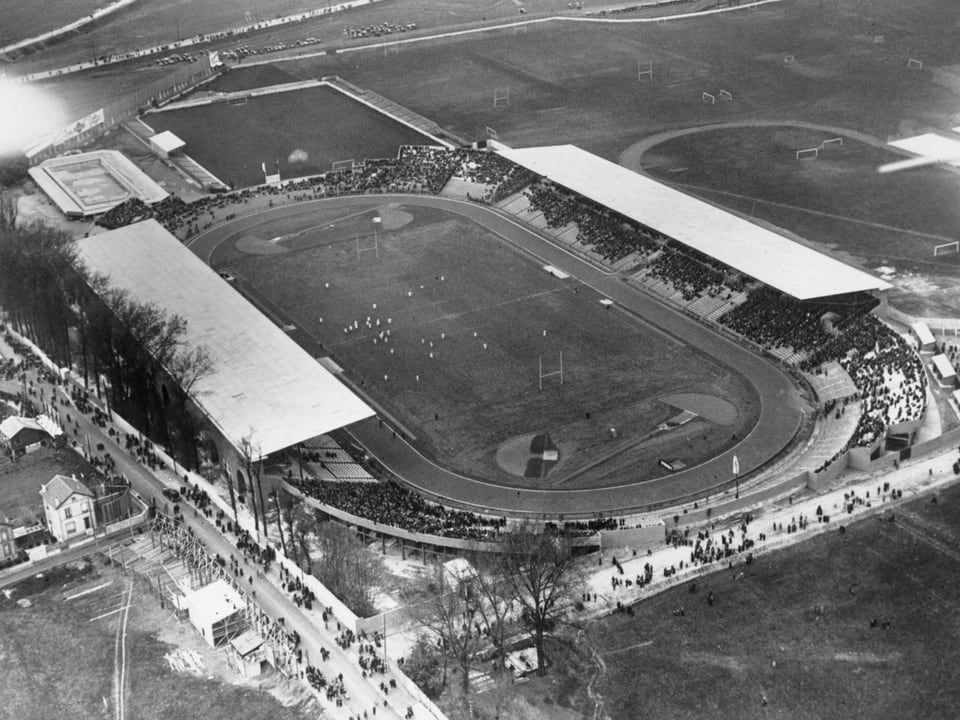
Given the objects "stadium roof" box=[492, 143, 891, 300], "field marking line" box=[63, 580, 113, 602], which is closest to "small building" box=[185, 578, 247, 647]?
"field marking line" box=[63, 580, 113, 602]

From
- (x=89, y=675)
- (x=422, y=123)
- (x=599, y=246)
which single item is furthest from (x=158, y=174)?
(x=89, y=675)

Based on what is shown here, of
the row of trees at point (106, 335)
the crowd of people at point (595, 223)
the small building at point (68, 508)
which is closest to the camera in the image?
the small building at point (68, 508)

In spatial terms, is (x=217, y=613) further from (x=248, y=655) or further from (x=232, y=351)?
(x=232, y=351)

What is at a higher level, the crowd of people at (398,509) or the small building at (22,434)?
the small building at (22,434)

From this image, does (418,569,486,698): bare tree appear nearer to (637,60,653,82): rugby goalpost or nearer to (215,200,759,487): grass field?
(215,200,759,487): grass field

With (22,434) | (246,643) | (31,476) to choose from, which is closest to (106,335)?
(22,434)

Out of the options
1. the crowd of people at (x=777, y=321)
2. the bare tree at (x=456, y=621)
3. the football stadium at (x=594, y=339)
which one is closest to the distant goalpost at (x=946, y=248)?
the football stadium at (x=594, y=339)

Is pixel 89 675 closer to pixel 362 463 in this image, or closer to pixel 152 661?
pixel 152 661

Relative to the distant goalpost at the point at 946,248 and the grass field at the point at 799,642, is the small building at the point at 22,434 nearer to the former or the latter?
the grass field at the point at 799,642
